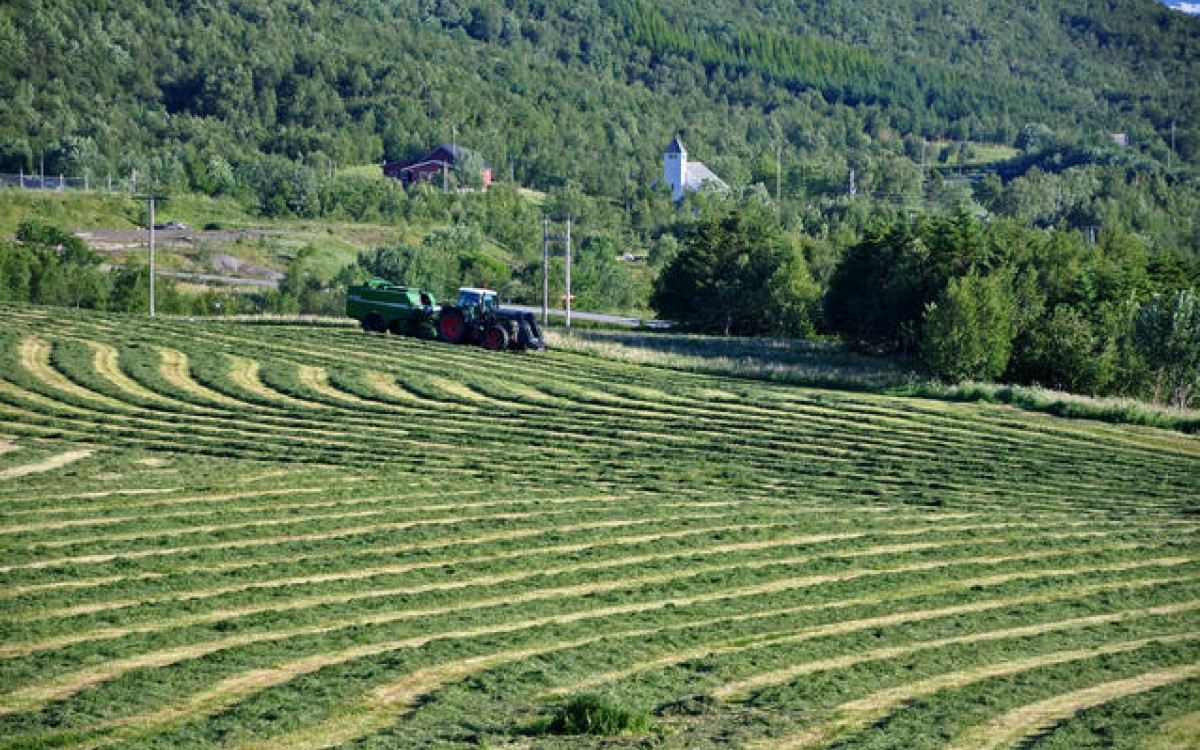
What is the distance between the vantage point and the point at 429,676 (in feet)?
65.9

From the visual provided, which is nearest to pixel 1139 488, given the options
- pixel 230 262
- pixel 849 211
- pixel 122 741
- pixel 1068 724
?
pixel 1068 724

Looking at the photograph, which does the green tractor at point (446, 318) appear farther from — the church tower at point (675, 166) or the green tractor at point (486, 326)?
the church tower at point (675, 166)

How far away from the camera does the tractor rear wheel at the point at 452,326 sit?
56219 mm

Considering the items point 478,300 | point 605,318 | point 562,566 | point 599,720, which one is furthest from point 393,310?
point 599,720

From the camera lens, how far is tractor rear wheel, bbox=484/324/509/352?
5566cm

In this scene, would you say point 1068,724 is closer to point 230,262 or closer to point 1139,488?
point 1139,488

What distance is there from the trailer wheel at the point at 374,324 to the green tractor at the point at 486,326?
109 inches

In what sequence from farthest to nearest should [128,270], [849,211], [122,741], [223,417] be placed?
[849,211] → [128,270] → [223,417] → [122,741]

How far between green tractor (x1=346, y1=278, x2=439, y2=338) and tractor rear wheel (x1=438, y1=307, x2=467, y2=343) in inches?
13.5

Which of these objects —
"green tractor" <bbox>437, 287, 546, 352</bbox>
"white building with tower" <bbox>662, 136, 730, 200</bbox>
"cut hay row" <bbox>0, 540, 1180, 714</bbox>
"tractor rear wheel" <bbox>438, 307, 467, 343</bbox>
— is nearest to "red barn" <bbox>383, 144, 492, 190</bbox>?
"white building with tower" <bbox>662, 136, 730, 200</bbox>

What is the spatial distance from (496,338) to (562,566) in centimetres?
2954

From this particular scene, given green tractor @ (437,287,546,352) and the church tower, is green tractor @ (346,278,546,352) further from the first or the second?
the church tower

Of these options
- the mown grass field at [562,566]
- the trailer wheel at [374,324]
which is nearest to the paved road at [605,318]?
the trailer wheel at [374,324]

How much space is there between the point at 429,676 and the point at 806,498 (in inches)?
636
